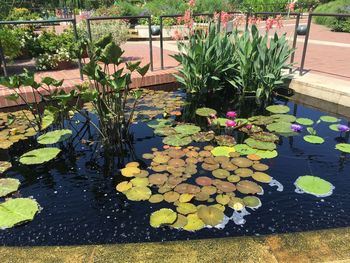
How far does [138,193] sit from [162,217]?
1.19 feet

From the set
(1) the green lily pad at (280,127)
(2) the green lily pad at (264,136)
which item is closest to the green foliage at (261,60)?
(1) the green lily pad at (280,127)

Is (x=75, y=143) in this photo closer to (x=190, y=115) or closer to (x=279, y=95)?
(x=190, y=115)

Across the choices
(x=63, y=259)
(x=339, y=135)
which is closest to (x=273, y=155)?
(x=339, y=135)

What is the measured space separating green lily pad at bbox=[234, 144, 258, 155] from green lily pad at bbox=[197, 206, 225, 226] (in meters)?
0.95

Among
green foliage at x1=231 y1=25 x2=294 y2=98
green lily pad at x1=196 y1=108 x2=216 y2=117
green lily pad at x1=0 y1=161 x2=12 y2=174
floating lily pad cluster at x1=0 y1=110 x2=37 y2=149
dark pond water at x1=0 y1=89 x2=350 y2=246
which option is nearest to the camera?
dark pond water at x1=0 y1=89 x2=350 y2=246

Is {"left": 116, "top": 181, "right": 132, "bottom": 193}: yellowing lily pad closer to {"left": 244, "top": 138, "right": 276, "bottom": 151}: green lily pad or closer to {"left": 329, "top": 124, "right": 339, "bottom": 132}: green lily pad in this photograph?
{"left": 244, "top": 138, "right": 276, "bottom": 151}: green lily pad

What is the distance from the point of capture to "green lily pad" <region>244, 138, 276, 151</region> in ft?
10.1

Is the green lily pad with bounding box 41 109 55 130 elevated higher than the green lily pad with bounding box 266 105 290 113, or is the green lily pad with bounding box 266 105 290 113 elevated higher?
the green lily pad with bounding box 41 109 55 130

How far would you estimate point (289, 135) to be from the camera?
3.40m

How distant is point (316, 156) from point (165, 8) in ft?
43.6

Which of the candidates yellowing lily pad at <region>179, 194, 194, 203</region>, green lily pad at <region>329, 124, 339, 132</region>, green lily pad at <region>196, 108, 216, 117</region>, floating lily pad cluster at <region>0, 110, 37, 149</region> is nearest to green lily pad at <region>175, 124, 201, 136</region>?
green lily pad at <region>196, 108, 216, 117</region>

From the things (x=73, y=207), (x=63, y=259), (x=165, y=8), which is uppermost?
(x=165, y=8)

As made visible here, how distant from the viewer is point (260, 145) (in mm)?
3121

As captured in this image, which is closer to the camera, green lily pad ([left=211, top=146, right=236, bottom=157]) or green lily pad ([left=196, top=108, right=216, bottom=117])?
green lily pad ([left=211, top=146, right=236, bottom=157])
